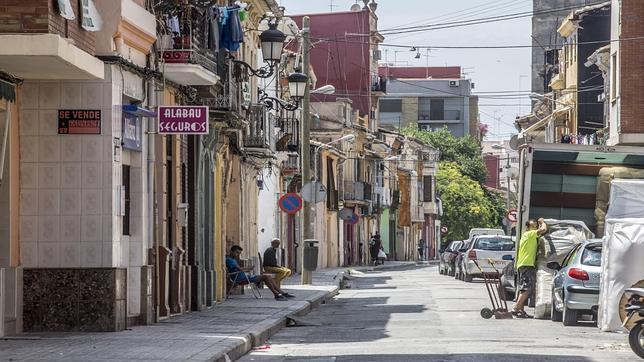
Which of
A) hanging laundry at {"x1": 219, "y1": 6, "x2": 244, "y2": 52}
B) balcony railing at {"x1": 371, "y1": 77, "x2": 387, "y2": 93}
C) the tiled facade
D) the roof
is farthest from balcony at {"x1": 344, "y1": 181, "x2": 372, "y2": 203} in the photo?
the tiled facade

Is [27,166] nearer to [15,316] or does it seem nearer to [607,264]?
[15,316]

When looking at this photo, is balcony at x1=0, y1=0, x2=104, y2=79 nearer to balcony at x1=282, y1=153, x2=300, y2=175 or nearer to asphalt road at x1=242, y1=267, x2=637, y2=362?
asphalt road at x1=242, y1=267, x2=637, y2=362

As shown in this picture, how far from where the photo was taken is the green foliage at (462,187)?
126 metres

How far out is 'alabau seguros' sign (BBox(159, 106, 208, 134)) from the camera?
22.8 meters

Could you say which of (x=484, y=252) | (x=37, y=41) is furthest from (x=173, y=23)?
(x=484, y=252)

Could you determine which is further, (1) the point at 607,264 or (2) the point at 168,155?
(2) the point at 168,155

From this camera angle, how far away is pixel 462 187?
129 metres

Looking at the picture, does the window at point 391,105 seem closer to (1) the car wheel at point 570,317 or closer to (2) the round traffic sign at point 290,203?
(2) the round traffic sign at point 290,203

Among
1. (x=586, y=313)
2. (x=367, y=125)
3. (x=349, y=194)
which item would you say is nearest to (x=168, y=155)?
(x=586, y=313)

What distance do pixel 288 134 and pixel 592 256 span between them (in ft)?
99.4

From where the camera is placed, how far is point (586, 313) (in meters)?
26.1

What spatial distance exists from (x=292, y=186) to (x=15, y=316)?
44.0 m

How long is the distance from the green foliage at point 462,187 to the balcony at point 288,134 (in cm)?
6521

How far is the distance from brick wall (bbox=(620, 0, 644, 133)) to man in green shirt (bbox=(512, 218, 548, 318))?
2340cm
